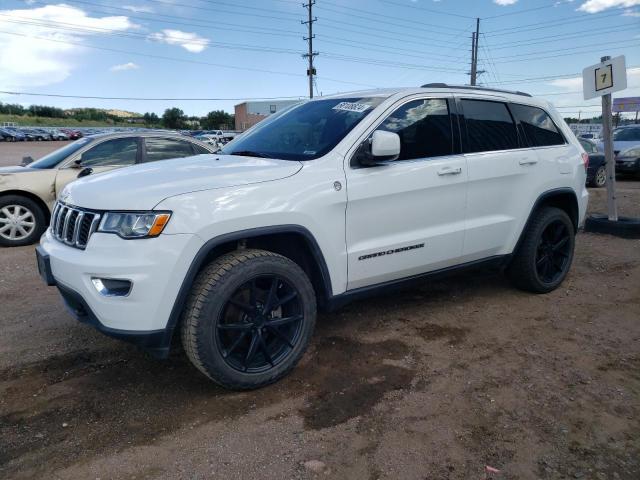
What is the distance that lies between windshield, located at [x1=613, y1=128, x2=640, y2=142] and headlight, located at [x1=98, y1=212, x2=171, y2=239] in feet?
54.2

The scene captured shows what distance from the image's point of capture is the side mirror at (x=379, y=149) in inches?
128

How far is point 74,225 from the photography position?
2996 mm

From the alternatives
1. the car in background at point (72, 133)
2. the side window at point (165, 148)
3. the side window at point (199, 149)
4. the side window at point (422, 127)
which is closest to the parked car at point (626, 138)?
the side window at point (199, 149)

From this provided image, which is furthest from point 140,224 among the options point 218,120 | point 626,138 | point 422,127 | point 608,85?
point 218,120

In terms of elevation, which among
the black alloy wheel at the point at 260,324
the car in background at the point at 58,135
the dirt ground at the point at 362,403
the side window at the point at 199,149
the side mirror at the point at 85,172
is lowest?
the dirt ground at the point at 362,403

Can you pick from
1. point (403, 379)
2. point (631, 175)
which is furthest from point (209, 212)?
point (631, 175)

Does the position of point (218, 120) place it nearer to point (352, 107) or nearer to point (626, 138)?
point (626, 138)

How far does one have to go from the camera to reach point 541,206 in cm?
477

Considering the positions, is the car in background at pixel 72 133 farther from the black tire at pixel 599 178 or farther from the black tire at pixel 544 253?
the black tire at pixel 544 253

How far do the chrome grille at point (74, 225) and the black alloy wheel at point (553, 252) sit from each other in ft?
12.3

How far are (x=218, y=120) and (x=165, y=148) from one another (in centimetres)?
9441

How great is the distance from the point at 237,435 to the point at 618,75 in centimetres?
710

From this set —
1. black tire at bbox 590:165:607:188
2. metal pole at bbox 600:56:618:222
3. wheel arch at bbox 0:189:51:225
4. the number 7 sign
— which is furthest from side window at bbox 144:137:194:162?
black tire at bbox 590:165:607:188

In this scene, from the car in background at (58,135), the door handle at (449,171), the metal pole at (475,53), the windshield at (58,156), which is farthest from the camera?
the car in background at (58,135)
